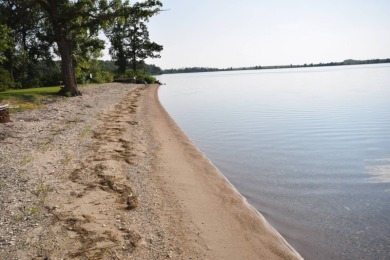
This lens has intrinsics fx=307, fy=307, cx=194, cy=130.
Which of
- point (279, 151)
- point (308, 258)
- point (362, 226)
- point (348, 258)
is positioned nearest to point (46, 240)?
point (308, 258)

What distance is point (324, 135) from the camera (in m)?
13.4

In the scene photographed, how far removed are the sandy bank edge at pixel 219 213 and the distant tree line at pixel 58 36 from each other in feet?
45.9

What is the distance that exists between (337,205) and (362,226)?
3.11 feet

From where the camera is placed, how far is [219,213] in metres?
6.14

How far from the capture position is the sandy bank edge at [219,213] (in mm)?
4934

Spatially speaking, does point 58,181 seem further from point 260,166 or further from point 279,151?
point 279,151

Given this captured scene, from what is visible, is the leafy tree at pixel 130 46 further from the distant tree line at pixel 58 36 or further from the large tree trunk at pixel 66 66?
the large tree trunk at pixel 66 66

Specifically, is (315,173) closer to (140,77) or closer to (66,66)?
(66,66)

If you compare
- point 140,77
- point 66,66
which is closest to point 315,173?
point 66,66

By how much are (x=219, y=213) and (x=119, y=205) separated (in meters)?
1.98

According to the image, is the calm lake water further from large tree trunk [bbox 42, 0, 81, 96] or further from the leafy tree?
the leafy tree

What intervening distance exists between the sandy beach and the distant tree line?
1186 cm

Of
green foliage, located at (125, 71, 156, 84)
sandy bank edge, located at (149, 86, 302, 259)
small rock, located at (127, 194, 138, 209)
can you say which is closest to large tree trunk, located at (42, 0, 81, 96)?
sandy bank edge, located at (149, 86, 302, 259)

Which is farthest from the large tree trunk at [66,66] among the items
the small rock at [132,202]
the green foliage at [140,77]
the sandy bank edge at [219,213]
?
the green foliage at [140,77]
